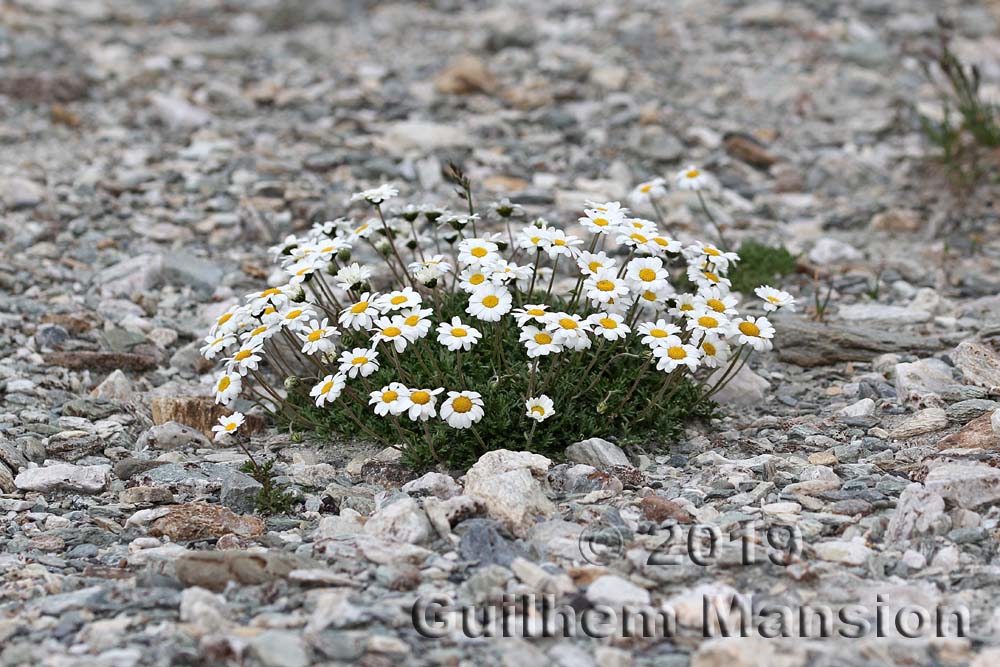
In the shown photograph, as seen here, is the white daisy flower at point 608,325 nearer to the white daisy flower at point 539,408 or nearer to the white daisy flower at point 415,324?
the white daisy flower at point 539,408

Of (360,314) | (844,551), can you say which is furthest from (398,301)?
(844,551)

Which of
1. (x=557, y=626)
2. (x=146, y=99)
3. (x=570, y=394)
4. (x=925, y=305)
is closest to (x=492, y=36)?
(x=146, y=99)

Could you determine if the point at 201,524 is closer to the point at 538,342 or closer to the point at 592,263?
the point at 538,342

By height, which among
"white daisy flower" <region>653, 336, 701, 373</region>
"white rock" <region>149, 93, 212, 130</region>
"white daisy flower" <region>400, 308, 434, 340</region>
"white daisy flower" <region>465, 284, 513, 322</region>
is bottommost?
"white daisy flower" <region>653, 336, 701, 373</region>

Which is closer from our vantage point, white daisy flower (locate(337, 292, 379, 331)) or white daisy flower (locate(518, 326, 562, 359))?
white daisy flower (locate(518, 326, 562, 359))

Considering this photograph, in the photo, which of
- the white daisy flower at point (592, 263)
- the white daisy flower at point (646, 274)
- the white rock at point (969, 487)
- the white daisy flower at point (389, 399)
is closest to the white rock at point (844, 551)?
the white rock at point (969, 487)

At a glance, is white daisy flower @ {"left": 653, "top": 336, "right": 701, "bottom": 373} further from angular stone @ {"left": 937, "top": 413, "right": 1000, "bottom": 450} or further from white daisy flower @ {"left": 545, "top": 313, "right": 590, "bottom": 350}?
angular stone @ {"left": 937, "top": 413, "right": 1000, "bottom": 450}

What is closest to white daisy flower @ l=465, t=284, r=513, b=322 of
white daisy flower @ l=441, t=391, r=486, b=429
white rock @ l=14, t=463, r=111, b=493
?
white daisy flower @ l=441, t=391, r=486, b=429
